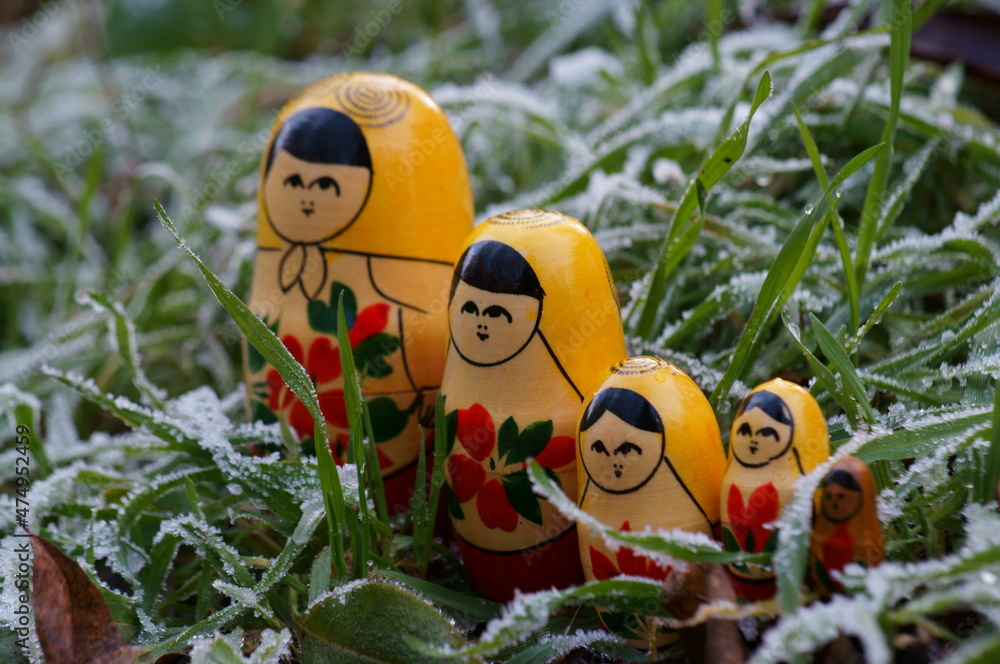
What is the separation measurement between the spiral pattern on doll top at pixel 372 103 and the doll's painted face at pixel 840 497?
23.6 inches

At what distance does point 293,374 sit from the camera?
0.81 m

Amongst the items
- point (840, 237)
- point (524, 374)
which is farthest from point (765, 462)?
point (840, 237)

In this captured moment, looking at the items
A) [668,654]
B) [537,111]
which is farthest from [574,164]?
[668,654]

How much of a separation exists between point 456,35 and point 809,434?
2115 millimetres

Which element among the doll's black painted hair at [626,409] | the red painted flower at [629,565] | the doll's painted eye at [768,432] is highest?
the doll's black painted hair at [626,409]

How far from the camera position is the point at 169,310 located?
1.55 metres

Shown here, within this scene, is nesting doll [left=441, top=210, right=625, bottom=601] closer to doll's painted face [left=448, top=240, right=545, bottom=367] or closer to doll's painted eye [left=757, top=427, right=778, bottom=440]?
doll's painted face [left=448, top=240, right=545, bottom=367]

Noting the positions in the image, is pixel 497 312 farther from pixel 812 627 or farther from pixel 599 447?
pixel 812 627

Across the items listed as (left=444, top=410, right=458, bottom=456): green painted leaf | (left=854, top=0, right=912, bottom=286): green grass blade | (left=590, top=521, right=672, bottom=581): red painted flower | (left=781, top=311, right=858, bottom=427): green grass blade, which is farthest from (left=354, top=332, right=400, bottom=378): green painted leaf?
(left=854, top=0, right=912, bottom=286): green grass blade

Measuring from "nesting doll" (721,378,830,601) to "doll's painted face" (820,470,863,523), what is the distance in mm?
34

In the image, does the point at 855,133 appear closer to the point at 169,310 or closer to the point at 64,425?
the point at 169,310

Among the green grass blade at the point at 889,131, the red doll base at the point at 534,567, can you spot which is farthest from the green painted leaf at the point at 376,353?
the green grass blade at the point at 889,131

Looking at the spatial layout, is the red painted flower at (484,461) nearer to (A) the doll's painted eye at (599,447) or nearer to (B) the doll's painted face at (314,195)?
(A) the doll's painted eye at (599,447)

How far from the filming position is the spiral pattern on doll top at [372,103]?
0.93 metres
